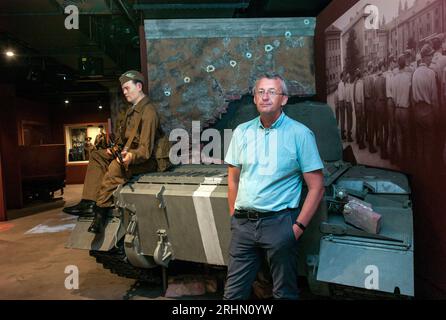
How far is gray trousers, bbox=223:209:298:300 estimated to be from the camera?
2.38m

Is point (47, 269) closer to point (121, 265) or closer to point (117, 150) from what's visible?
point (121, 265)

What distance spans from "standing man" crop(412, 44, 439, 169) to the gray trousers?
4.41ft

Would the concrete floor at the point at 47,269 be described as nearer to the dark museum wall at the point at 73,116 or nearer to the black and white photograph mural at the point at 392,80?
the black and white photograph mural at the point at 392,80

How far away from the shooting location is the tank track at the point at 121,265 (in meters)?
3.90

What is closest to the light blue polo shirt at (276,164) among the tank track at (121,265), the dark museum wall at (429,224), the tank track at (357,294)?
the tank track at (357,294)

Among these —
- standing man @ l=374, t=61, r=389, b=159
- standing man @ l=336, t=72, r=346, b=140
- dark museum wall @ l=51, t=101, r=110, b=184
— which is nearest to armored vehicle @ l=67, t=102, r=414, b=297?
standing man @ l=374, t=61, r=389, b=159

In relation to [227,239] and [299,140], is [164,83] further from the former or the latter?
[299,140]

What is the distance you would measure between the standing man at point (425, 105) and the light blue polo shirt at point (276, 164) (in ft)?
3.83

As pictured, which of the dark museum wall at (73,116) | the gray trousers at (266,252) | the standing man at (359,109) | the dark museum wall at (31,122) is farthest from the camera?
the dark museum wall at (73,116)

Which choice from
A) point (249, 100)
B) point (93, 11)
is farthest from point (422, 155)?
point (93, 11)

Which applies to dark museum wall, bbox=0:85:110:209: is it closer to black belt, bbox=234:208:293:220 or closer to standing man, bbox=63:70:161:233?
standing man, bbox=63:70:161:233

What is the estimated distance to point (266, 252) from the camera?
2.45 meters

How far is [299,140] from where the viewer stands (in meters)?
2.43

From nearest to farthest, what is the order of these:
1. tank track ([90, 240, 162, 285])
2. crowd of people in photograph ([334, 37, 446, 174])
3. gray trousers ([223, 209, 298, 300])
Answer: gray trousers ([223, 209, 298, 300]) → crowd of people in photograph ([334, 37, 446, 174]) → tank track ([90, 240, 162, 285])
